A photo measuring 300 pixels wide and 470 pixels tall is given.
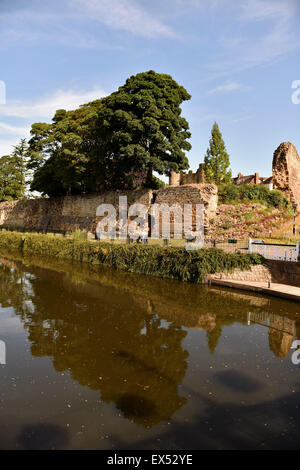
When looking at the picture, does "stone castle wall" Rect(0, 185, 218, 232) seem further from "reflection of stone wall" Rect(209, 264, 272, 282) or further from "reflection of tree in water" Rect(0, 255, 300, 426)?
"reflection of tree in water" Rect(0, 255, 300, 426)

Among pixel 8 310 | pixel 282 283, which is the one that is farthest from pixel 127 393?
pixel 282 283

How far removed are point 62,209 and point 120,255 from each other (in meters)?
16.4

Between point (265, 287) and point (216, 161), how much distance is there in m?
22.9

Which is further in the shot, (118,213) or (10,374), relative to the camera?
(118,213)

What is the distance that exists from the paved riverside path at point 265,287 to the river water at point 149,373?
329 millimetres

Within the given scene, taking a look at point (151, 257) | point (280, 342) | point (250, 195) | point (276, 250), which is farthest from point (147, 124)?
point (280, 342)

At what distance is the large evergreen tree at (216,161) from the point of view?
1242 inches

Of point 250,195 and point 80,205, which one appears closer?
point 250,195

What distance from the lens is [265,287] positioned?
452 inches

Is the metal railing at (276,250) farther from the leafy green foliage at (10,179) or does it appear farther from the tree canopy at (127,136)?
the leafy green foliage at (10,179)

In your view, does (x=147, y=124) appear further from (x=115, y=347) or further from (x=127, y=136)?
(x=115, y=347)

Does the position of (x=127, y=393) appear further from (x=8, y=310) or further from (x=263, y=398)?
(x=8, y=310)

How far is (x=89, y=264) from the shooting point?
18.7 metres

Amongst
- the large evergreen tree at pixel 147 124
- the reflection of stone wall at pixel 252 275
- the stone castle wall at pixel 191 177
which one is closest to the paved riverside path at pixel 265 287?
the reflection of stone wall at pixel 252 275
